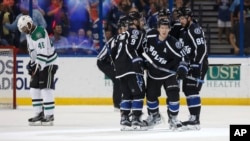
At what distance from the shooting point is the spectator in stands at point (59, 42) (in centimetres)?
1766

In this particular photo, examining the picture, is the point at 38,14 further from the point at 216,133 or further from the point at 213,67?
the point at 216,133

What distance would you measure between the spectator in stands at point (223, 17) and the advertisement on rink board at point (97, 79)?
2.35 feet

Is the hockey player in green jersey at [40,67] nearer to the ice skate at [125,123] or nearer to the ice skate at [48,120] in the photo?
the ice skate at [48,120]

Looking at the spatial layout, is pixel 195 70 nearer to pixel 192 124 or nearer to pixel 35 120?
pixel 192 124

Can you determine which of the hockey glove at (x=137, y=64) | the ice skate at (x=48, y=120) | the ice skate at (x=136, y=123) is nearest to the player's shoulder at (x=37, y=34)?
the ice skate at (x=48, y=120)

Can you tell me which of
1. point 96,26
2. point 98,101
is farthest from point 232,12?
point 98,101

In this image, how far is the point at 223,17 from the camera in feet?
58.3

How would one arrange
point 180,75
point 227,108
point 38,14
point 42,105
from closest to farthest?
point 180,75 < point 42,105 < point 227,108 < point 38,14

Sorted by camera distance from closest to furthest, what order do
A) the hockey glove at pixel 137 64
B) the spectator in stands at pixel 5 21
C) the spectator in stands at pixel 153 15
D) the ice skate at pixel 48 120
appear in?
the hockey glove at pixel 137 64
the ice skate at pixel 48 120
the spectator in stands at pixel 153 15
the spectator in stands at pixel 5 21

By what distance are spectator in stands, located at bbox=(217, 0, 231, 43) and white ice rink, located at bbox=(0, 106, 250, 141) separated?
1.80 m

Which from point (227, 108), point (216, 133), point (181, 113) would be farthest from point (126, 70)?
point (227, 108)

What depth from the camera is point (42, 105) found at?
43.1 ft

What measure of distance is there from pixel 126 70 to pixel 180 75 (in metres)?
0.68

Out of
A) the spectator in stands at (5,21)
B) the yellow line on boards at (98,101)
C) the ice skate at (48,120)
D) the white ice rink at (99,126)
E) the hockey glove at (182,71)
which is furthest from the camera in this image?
the spectator in stands at (5,21)
